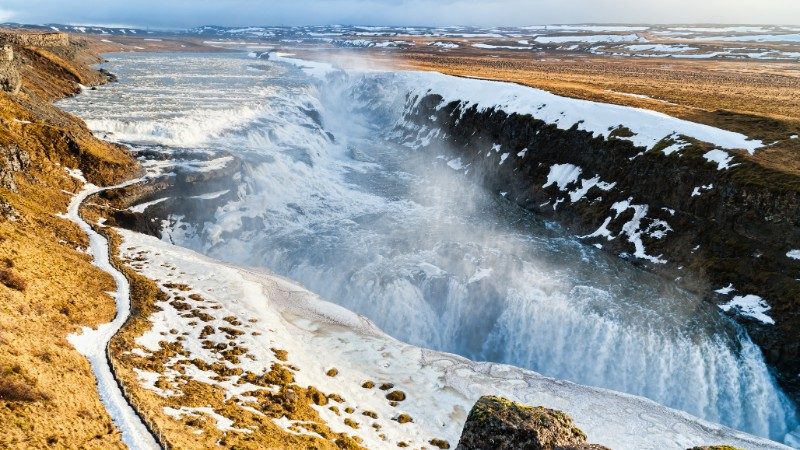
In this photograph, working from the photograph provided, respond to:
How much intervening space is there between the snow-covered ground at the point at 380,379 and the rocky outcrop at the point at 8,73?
30.2 m

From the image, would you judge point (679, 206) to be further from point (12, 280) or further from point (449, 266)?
point (12, 280)

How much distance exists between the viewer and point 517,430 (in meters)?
11.8

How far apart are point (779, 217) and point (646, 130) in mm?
15521

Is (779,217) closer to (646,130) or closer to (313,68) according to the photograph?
(646,130)

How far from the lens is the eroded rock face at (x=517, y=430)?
11.6 m

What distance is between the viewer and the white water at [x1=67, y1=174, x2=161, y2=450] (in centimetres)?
1426

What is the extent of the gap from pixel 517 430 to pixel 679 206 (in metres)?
32.4

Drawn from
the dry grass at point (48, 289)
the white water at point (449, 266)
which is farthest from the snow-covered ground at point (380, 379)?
the white water at point (449, 266)

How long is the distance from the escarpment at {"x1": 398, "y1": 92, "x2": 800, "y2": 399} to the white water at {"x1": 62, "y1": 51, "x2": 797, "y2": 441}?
4.98ft

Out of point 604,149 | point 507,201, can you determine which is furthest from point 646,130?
point 507,201

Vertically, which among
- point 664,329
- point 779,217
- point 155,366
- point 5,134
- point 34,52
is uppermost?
point 34,52

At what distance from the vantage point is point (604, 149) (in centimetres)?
4569

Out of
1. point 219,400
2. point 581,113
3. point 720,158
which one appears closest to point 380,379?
point 219,400

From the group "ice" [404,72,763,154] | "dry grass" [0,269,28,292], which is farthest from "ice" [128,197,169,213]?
"ice" [404,72,763,154]
